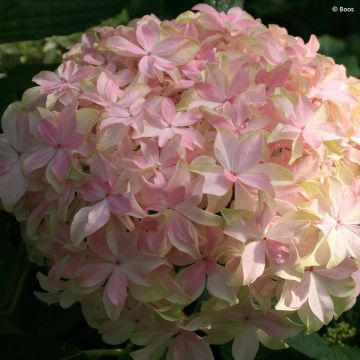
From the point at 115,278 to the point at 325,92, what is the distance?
0.33 m

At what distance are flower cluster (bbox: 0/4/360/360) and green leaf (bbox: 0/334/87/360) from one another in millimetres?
168

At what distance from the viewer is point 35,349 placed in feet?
3.25

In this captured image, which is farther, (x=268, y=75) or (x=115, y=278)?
(x=268, y=75)

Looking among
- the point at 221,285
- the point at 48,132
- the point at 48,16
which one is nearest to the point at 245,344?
the point at 221,285

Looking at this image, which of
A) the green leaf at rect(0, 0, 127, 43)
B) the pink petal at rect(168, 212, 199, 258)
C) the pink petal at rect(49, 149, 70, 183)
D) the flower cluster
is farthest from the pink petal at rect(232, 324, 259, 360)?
the green leaf at rect(0, 0, 127, 43)

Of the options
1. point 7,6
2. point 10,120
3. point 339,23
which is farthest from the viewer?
point 339,23

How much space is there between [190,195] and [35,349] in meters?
0.41

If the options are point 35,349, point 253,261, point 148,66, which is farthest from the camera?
point 35,349

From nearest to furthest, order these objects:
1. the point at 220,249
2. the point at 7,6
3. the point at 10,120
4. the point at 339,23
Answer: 1. the point at 220,249
2. the point at 10,120
3. the point at 7,6
4. the point at 339,23

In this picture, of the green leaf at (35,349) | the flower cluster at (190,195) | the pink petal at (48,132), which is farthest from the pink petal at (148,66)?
the green leaf at (35,349)

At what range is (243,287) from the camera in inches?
29.0

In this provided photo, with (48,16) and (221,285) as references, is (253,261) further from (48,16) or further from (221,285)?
(48,16)

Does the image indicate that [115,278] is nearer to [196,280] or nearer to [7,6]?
[196,280]

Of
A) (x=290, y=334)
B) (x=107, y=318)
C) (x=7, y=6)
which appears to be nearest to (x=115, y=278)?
(x=107, y=318)
